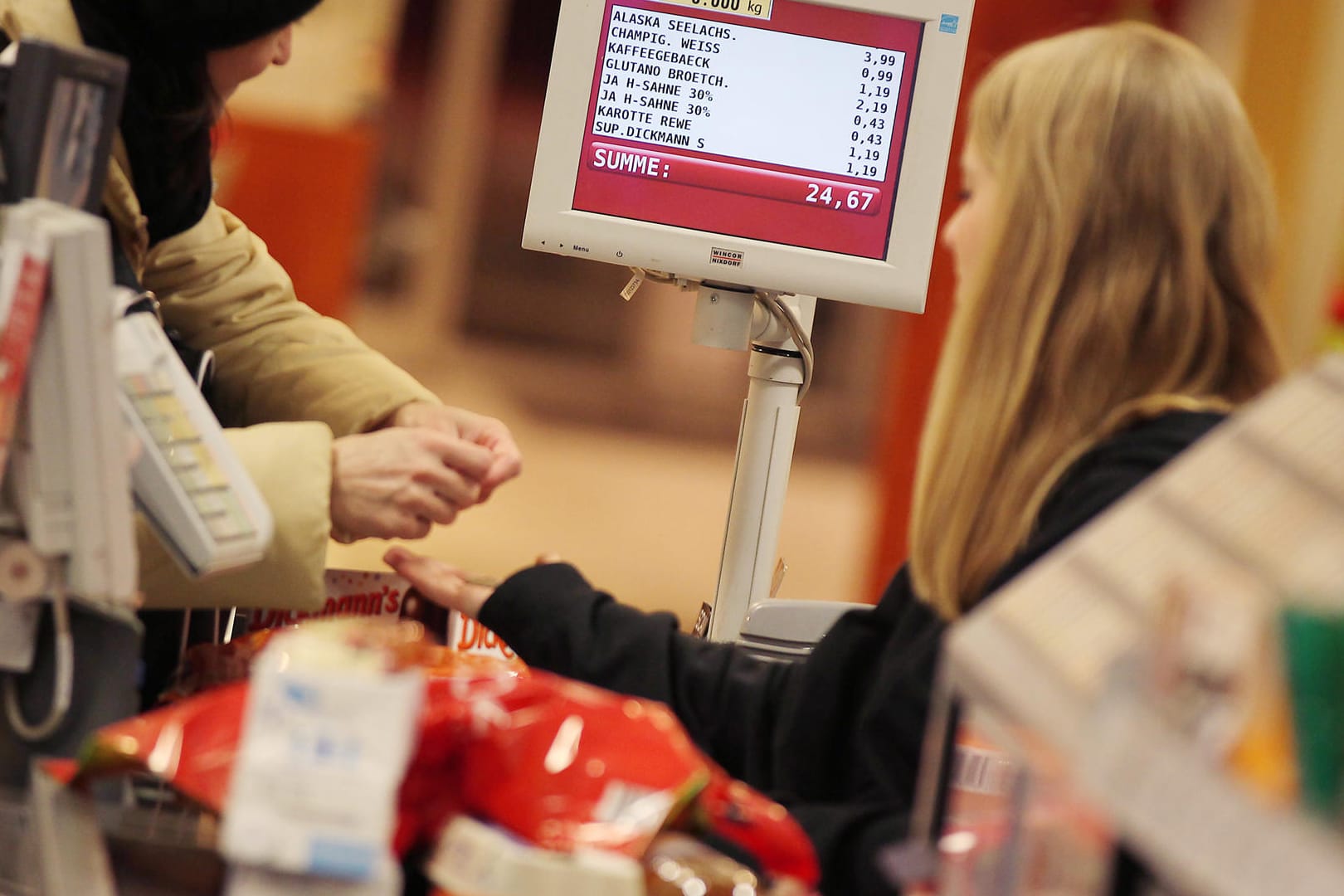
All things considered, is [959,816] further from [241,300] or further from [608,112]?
[241,300]

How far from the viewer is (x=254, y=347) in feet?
6.45

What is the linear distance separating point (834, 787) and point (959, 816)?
1.72 feet

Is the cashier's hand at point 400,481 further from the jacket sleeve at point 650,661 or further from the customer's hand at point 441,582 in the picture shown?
the jacket sleeve at point 650,661

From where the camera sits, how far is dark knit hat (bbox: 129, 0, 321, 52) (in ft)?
5.08

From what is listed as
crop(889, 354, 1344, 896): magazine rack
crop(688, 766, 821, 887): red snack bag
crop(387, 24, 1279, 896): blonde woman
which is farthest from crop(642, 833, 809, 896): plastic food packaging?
crop(387, 24, 1279, 896): blonde woman

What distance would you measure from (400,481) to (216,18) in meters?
0.56

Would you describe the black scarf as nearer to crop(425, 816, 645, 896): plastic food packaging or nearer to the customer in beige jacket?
the customer in beige jacket

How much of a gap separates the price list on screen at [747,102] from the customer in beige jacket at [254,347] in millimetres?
421

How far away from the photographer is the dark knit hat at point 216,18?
1.55 m

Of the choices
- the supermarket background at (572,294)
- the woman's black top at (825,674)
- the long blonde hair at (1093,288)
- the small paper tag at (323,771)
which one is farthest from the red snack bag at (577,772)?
the supermarket background at (572,294)

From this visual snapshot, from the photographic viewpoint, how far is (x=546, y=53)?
21.9 feet

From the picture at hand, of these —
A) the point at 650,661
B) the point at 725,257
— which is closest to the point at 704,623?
the point at 650,661

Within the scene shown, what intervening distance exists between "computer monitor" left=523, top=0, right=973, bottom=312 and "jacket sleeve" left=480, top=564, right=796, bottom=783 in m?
0.49

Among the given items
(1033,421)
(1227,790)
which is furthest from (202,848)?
(1033,421)
